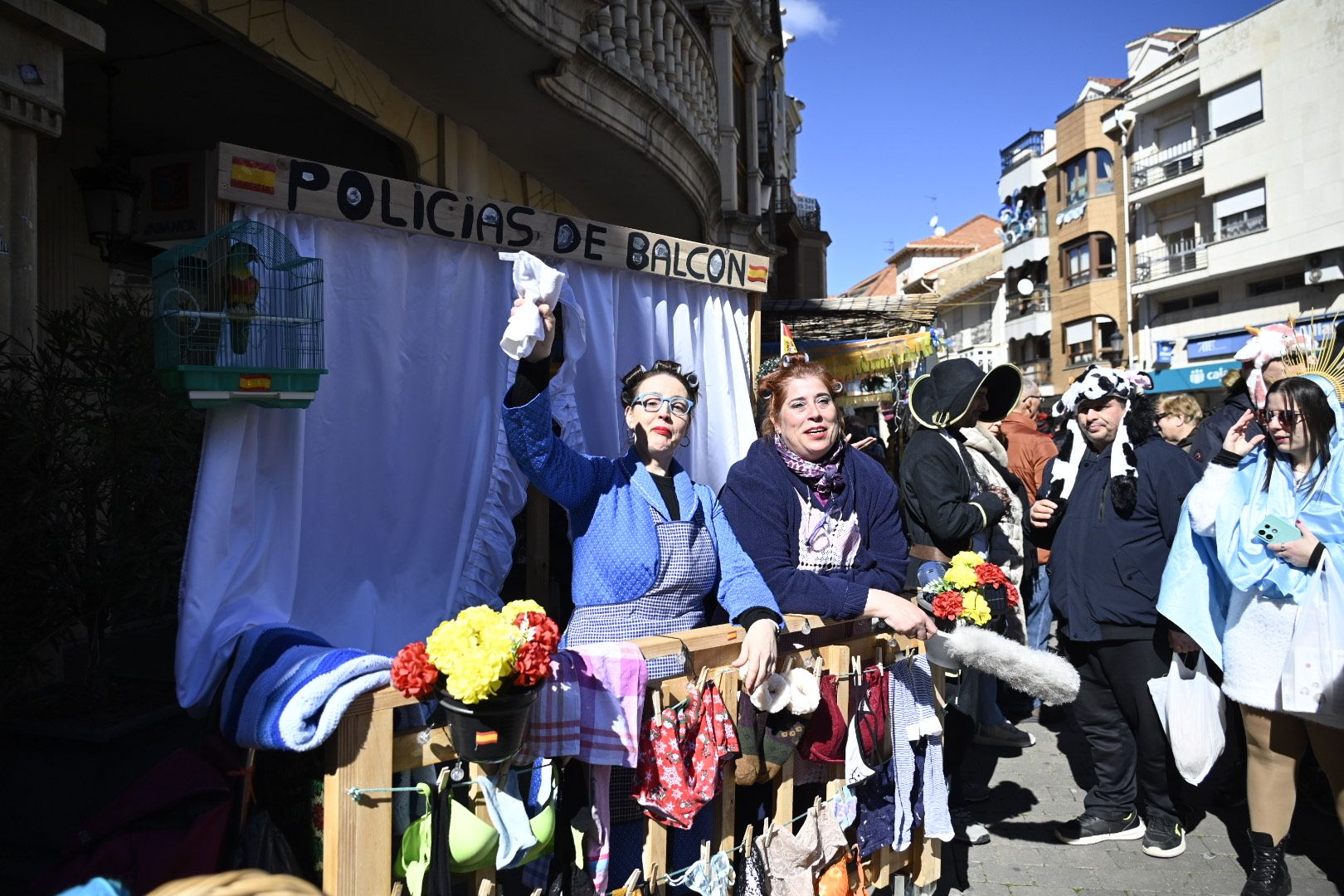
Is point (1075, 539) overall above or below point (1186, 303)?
below

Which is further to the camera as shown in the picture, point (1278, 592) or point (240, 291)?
point (1278, 592)

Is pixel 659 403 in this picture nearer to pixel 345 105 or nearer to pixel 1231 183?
pixel 345 105

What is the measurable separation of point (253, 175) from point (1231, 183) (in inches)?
1301

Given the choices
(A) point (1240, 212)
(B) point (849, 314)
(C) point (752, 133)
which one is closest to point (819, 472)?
(B) point (849, 314)

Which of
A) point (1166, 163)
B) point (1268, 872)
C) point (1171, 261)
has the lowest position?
point (1268, 872)

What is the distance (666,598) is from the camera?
9.20 ft

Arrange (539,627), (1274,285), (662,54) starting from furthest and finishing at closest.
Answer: (1274,285), (662,54), (539,627)

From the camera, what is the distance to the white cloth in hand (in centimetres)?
256

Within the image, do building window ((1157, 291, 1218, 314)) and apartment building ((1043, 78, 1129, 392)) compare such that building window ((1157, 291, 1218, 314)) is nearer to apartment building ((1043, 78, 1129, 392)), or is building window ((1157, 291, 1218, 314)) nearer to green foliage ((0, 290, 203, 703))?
apartment building ((1043, 78, 1129, 392))

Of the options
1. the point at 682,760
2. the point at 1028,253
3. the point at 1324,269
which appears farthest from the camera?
the point at 1028,253

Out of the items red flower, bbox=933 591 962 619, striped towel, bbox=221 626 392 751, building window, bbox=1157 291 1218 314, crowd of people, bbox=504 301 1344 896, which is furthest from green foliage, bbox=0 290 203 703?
building window, bbox=1157 291 1218 314

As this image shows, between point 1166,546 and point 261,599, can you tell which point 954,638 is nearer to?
point 1166,546

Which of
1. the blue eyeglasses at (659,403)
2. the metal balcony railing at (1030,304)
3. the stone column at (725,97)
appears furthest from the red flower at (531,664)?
the metal balcony railing at (1030,304)

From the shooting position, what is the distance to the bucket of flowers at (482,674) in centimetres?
190
